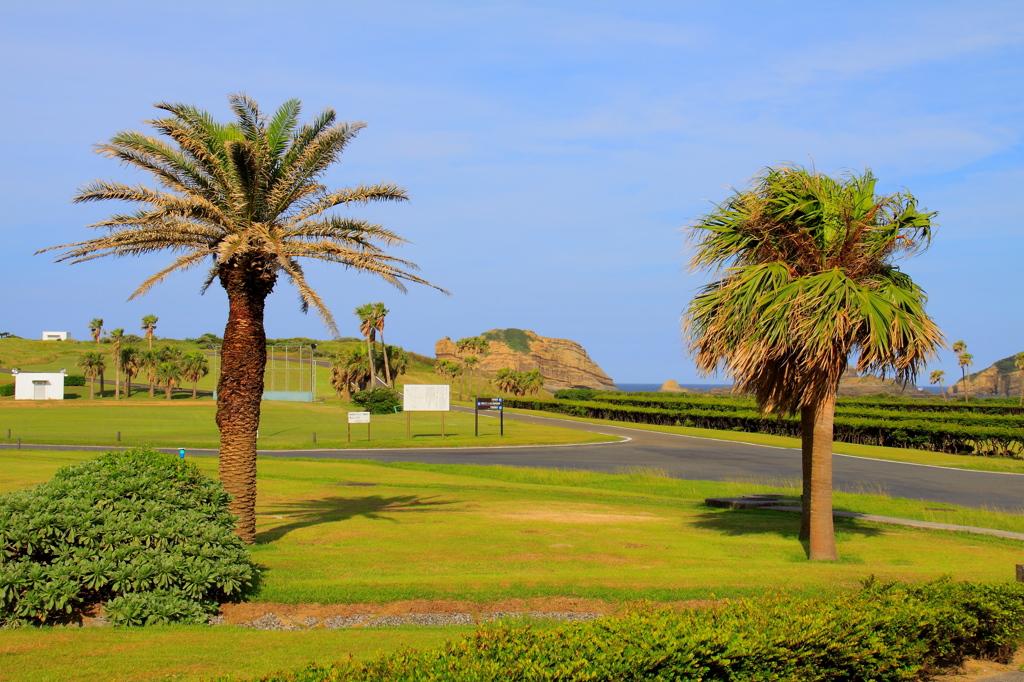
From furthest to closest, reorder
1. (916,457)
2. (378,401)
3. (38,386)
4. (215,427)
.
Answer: (38,386) < (378,401) < (215,427) < (916,457)

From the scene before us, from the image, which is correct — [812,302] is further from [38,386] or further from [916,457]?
[38,386]

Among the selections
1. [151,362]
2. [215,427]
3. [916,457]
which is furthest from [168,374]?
[916,457]

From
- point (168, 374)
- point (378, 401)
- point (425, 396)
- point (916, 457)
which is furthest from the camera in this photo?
point (168, 374)

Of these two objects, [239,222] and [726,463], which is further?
[726,463]

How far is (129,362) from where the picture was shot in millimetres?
99812

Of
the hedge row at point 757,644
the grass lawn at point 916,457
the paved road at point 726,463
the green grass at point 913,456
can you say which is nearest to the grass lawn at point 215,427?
the paved road at point 726,463

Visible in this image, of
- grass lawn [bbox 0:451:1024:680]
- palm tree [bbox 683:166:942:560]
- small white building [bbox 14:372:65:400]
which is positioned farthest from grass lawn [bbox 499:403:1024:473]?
small white building [bbox 14:372:65:400]

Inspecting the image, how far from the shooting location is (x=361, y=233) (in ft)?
51.0

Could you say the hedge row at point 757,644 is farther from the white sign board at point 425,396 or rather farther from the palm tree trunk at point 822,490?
the white sign board at point 425,396

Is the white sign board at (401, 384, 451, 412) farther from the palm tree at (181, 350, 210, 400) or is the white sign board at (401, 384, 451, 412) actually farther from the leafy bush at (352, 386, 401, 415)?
the palm tree at (181, 350, 210, 400)

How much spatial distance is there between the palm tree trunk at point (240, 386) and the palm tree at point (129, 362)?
308 ft

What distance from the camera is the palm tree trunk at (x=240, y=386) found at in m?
14.0

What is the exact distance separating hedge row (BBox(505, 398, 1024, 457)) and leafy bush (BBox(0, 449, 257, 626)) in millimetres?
25514

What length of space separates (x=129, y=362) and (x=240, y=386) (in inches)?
3775
